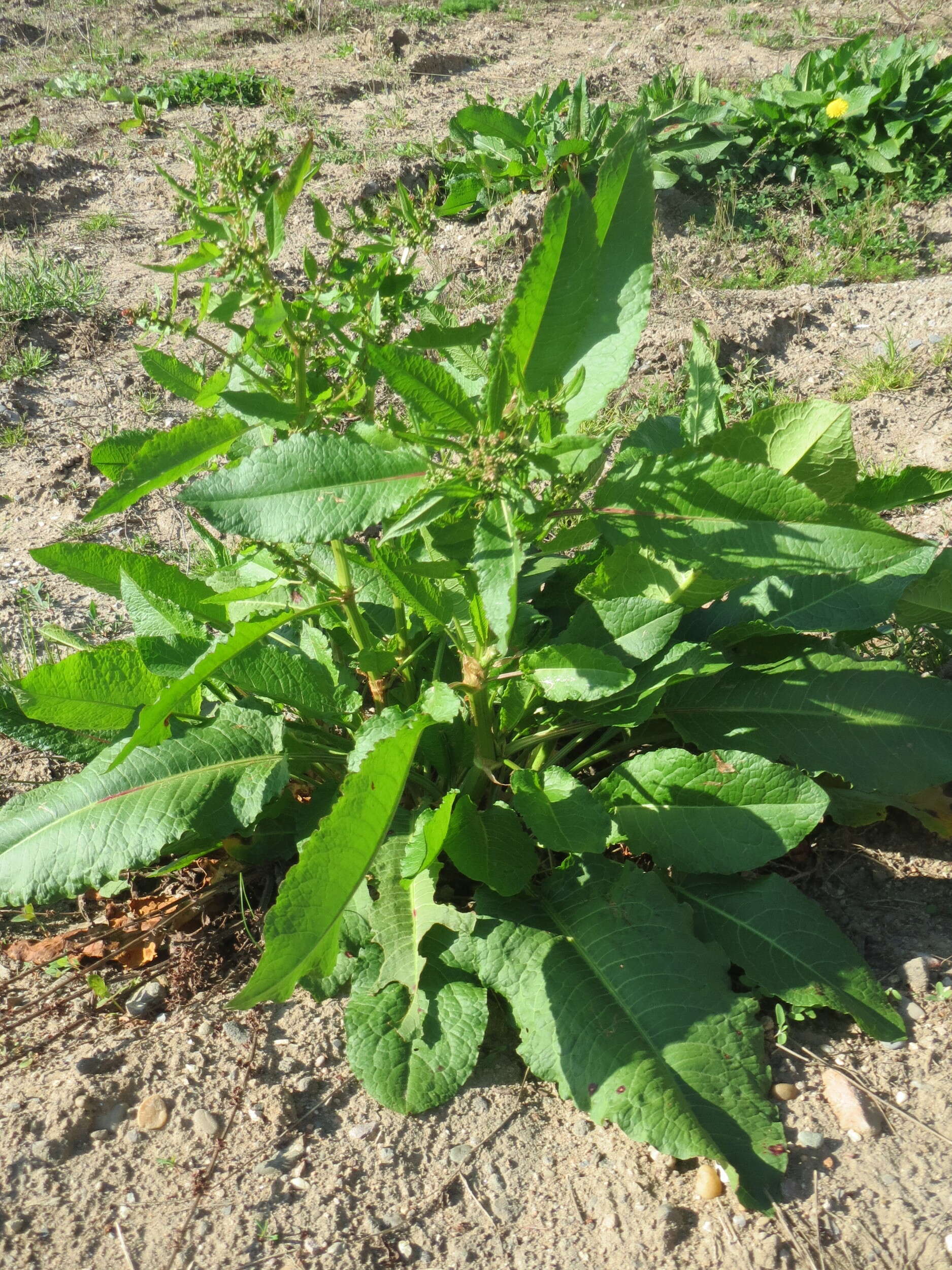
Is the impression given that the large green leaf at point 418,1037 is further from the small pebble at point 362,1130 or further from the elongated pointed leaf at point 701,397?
the elongated pointed leaf at point 701,397

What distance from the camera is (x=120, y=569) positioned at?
2.12 meters

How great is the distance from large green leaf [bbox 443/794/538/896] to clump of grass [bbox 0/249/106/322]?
12.2 ft

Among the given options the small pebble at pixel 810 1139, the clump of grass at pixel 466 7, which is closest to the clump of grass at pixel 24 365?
the small pebble at pixel 810 1139

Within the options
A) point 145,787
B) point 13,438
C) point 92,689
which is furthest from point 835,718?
point 13,438

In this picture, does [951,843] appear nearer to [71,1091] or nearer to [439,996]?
[439,996]

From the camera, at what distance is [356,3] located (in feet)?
33.9

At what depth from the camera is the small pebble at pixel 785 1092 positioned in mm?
1795

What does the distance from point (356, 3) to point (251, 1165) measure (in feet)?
37.8

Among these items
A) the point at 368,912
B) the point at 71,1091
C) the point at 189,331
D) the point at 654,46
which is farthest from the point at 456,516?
the point at 654,46

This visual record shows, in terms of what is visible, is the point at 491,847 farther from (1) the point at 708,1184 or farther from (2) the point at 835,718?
(2) the point at 835,718

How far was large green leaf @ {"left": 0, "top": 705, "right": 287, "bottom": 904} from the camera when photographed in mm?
1886

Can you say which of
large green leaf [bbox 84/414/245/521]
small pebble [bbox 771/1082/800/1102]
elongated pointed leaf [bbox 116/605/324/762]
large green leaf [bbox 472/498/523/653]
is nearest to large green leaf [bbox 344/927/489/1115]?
small pebble [bbox 771/1082/800/1102]

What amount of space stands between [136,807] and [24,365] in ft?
10.0

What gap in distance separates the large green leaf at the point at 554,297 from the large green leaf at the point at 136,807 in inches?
36.6
